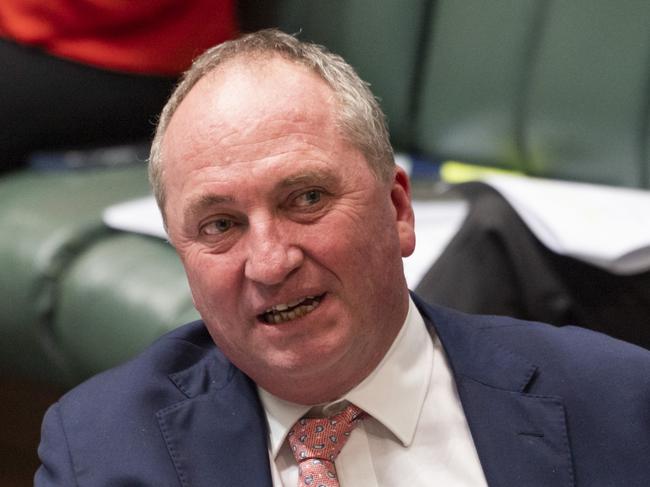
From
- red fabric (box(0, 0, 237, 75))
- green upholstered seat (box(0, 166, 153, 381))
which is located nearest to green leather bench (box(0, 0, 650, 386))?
green upholstered seat (box(0, 166, 153, 381))

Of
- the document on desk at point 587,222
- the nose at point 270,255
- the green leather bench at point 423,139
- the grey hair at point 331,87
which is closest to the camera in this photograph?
the nose at point 270,255

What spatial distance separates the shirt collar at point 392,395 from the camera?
1.24m

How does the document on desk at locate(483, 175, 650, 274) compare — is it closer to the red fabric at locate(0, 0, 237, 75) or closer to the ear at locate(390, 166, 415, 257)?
the ear at locate(390, 166, 415, 257)

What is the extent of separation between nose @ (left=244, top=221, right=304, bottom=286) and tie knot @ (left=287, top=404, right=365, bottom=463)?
20cm

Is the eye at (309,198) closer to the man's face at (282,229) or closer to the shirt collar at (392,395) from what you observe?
the man's face at (282,229)

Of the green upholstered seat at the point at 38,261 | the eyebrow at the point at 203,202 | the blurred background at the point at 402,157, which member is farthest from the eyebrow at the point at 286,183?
the green upholstered seat at the point at 38,261

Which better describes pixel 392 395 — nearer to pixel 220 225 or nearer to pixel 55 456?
pixel 220 225

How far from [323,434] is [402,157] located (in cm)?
142

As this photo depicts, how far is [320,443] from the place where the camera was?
4.01 feet

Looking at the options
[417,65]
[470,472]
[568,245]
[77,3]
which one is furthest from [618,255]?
[77,3]

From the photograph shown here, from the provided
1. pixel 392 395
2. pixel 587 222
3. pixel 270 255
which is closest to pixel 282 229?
pixel 270 255

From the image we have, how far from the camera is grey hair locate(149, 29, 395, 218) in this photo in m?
1.22

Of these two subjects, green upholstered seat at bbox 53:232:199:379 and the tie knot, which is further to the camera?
green upholstered seat at bbox 53:232:199:379

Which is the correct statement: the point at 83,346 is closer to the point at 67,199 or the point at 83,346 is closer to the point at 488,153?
the point at 67,199
